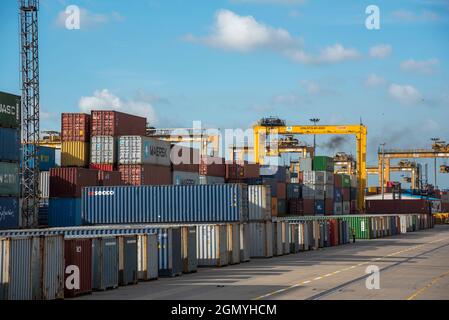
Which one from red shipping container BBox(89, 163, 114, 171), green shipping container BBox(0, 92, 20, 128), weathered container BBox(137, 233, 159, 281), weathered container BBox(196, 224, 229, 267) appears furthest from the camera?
red shipping container BBox(89, 163, 114, 171)

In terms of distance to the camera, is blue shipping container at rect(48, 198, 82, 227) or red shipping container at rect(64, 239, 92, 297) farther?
blue shipping container at rect(48, 198, 82, 227)

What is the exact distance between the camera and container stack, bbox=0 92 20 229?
145 ft

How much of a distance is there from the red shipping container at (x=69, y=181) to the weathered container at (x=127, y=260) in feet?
69.0

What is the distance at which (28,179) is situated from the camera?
50.9 m

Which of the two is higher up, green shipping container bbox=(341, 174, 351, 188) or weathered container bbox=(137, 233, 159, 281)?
green shipping container bbox=(341, 174, 351, 188)

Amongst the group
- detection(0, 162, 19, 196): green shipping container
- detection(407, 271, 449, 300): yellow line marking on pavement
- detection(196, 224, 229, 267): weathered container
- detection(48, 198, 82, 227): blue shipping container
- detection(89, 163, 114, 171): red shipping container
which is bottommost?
detection(407, 271, 449, 300): yellow line marking on pavement

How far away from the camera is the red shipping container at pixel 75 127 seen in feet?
191

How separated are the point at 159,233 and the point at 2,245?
11.3 m

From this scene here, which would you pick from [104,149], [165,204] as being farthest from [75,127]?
[165,204]

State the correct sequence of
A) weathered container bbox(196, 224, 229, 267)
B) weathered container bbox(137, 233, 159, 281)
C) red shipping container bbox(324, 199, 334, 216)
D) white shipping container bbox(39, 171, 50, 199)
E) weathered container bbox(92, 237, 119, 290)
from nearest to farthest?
weathered container bbox(92, 237, 119, 290) < weathered container bbox(137, 233, 159, 281) < weathered container bbox(196, 224, 229, 267) < white shipping container bbox(39, 171, 50, 199) < red shipping container bbox(324, 199, 334, 216)

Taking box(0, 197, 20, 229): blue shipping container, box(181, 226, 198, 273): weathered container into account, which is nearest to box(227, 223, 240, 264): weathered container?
box(181, 226, 198, 273): weathered container

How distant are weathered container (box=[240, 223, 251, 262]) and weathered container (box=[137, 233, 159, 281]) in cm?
1080

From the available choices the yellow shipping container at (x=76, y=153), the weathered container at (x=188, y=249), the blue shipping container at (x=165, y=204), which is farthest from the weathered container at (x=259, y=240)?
the yellow shipping container at (x=76, y=153)

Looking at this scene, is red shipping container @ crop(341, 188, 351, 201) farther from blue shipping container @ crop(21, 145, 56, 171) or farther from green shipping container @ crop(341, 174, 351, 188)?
blue shipping container @ crop(21, 145, 56, 171)
